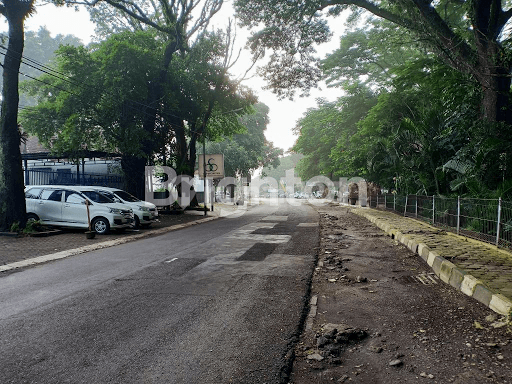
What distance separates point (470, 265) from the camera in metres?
6.41

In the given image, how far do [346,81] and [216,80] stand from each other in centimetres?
1074

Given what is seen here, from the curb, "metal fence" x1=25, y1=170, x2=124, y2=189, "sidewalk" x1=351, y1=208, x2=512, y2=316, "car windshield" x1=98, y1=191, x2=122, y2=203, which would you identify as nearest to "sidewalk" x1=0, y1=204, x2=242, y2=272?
the curb

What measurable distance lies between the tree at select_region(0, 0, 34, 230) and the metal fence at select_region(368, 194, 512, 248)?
1417 cm

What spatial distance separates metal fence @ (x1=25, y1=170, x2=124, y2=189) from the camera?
60.3ft

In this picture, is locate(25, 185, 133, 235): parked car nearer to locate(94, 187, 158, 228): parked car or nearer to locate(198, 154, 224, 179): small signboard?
locate(94, 187, 158, 228): parked car

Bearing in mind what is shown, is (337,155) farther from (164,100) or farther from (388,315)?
(388,315)

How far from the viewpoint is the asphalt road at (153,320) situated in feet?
10.2

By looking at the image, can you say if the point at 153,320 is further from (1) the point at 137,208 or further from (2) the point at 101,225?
(1) the point at 137,208

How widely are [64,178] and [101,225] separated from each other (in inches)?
299

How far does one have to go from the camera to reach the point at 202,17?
80.0 feet

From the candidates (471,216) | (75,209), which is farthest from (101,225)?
(471,216)

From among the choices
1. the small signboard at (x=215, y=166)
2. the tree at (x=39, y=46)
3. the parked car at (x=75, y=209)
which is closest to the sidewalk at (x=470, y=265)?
the parked car at (x=75, y=209)

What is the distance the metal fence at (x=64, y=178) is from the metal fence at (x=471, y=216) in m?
16.1

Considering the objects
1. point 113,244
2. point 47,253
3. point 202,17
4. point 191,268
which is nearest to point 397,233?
point 191,268
